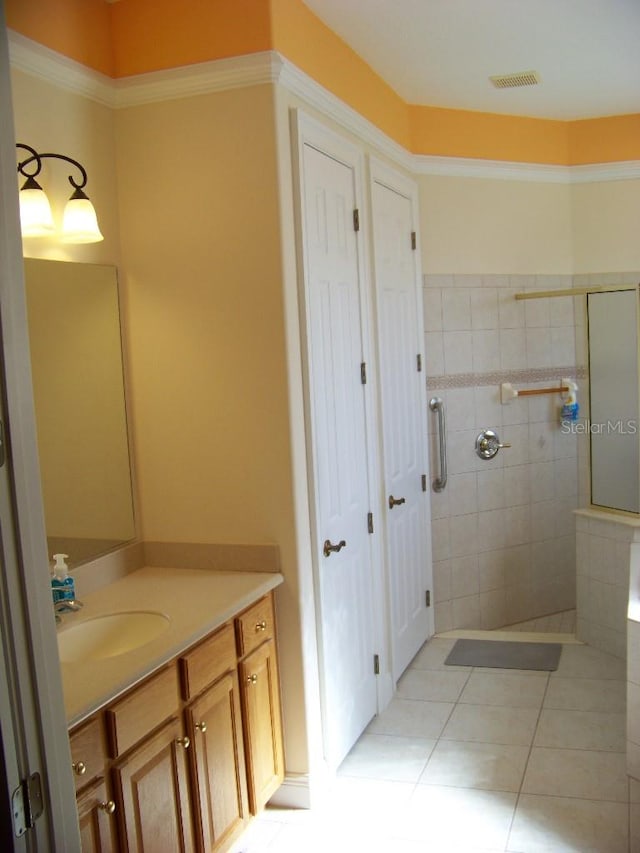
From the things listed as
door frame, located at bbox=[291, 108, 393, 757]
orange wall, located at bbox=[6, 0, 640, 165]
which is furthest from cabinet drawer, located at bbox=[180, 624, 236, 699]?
orange wall, located at bbox=[6, 0, 640, 165]

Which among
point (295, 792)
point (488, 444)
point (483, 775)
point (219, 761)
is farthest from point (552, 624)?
point (219, 761)

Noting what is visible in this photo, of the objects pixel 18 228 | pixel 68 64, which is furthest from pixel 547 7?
pixel 18 228

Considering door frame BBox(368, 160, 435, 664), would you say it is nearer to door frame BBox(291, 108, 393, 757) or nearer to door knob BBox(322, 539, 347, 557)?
door frame BBox(291, 108, 393, 757)

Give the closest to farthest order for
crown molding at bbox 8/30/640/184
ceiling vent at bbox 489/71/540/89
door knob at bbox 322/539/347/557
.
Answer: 1. crown molding at bbox 8/30/640/184
2. door knob at bbox 322/539/347/557
3. ceiling vent at bbox 489/71/540/89

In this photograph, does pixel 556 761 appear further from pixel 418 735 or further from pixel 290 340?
pixel 290 340

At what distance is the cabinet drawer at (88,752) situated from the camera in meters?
1.88

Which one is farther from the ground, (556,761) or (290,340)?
(290,340)

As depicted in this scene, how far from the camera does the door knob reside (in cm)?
306

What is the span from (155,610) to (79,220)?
3.99ft

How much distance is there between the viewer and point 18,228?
124 cm

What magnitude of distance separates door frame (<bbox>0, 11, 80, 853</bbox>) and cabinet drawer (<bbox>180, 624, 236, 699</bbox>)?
3.38ft

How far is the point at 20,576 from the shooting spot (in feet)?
3.97

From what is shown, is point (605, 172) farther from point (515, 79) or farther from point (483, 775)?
point (483, 775)

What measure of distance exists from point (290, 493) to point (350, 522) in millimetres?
556
